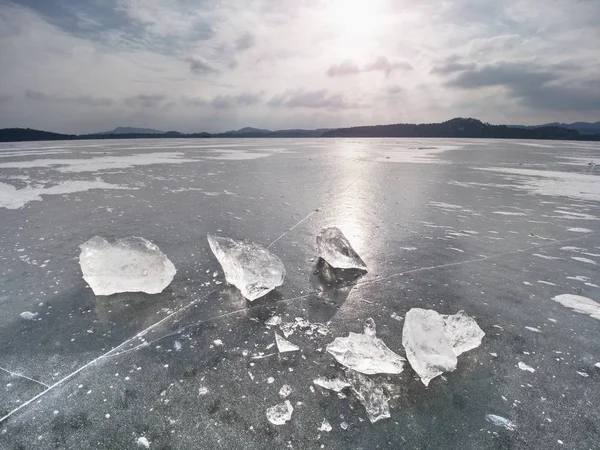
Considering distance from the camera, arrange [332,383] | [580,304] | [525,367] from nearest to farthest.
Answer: [332,383], [525,367], [580,304]

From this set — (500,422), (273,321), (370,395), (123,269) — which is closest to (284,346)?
(273,321)

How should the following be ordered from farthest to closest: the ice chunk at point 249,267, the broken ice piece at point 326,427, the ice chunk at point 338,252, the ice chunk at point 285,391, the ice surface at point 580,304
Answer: the ice chunk at point 338,252 < the ice chunk at point 249,267 < the ice surface at point 580,304 < the ice chunk at point 285,391 < the broken ice piece at point 326,427

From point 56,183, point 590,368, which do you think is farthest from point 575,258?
point 56,183

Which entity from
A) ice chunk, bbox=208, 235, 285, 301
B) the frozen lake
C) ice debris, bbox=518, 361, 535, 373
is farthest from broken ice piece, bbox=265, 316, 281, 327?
ice debris, bbox=518, 361, 535, 373

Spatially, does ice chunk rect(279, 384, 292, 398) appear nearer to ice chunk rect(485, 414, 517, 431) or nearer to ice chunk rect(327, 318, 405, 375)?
ice chunk rect(327, 318, 405, 375)

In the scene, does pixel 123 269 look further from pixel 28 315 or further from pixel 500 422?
pixel 500 422

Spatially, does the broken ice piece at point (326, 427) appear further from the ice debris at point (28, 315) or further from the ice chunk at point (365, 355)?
Result: the ice debris at point (28, 315)

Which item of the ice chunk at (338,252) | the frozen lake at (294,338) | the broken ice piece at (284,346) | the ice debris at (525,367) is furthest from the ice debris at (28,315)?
the ice debris at (525,367)
